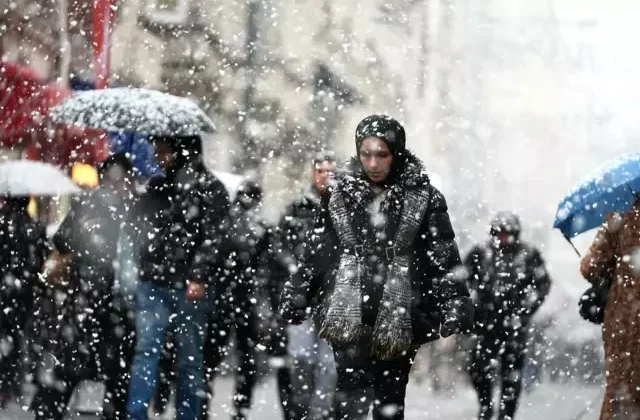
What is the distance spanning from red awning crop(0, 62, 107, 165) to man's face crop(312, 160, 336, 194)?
7289 mm

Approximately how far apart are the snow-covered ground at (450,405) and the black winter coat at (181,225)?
1.75 meters

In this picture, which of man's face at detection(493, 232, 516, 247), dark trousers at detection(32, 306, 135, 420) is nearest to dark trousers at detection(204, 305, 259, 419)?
dark trousers at detection(32, 306, 135, 420)

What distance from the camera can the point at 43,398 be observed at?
305 inches

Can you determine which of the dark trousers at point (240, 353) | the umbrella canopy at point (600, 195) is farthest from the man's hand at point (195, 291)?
the umbrella canopy at point (600, 195)

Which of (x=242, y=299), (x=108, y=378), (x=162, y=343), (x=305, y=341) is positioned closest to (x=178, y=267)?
(x=162, y=343)

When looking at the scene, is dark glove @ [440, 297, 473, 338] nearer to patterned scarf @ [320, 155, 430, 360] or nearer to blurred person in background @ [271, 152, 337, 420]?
patterned scarf @ [320, 155, 430, 360]

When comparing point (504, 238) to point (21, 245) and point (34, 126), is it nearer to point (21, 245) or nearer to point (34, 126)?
point (21, 245)

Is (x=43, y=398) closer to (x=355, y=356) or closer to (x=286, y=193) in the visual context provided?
(x=355, y=356)

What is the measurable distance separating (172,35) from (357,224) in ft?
44.0

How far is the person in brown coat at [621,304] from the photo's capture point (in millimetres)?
5824

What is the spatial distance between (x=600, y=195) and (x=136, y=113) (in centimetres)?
291

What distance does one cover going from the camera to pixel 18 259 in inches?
334

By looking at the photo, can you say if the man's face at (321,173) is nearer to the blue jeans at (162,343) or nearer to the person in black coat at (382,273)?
the blue jeans at (162,343)

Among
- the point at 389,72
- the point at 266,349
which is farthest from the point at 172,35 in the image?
the point at 266,349
